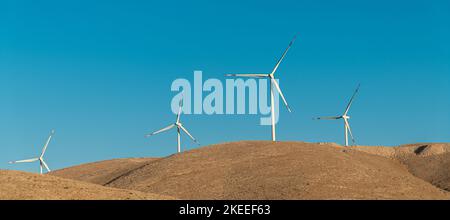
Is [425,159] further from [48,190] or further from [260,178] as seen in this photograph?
[48,190]

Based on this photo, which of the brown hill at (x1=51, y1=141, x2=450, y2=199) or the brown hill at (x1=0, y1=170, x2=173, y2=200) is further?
the brown hill at (x1=51, y1=141, x2=450, y2=199)

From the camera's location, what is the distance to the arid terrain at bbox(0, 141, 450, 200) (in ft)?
133

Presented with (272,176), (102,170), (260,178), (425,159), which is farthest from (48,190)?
(425,159)

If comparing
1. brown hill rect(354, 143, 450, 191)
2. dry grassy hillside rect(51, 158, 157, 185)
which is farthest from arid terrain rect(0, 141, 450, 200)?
dry grassy hillside rect(51, 158, 157, 185)

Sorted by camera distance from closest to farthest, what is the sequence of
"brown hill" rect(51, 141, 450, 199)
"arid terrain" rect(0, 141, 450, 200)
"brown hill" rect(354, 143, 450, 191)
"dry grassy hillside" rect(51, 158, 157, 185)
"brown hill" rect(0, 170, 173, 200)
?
1. "brown hill" rect(0, 170, 173, 200)
2. "arid terrain" rect(0, 141, 450, 200)
3. "brown hill" rect(51, 141, 450, 199)
4. "brown hill" rect(354, 143, 450, 191)
5. "dry grassy hillside" rect(51, 158, 157, 185)

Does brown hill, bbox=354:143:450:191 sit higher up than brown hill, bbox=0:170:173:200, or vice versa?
brown hill, bbox=354:143:450:191

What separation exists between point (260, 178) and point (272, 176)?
1273 mm

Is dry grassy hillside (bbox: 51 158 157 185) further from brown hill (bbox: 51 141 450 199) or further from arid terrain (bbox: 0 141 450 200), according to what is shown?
brown hill (bbox: 51 141 450 199)

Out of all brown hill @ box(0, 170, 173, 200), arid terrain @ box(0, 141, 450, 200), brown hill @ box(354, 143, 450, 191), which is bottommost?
brown hill @ box(0, 170, 173, 200)

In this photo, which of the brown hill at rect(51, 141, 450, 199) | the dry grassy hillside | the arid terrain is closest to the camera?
the arid terrain

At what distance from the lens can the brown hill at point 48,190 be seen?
115 ft

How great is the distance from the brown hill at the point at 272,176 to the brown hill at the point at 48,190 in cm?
1724

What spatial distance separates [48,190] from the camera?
120 feet
